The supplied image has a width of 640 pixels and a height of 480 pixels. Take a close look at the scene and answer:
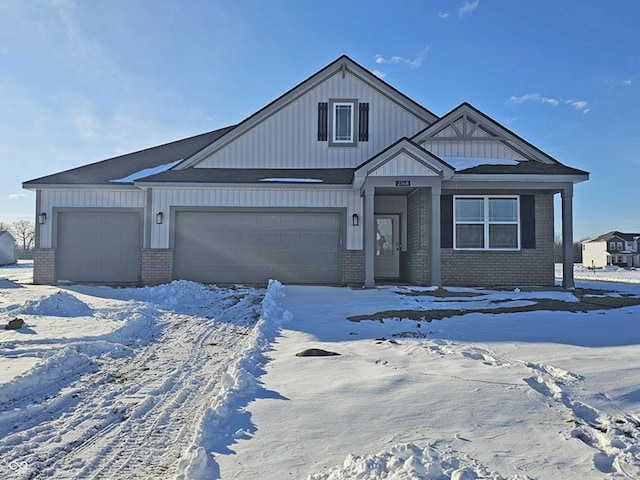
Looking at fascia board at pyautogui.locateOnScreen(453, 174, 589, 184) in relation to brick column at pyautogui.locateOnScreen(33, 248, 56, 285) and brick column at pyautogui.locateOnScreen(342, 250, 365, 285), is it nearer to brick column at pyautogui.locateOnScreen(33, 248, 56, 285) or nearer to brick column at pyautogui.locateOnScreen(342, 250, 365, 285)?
brick column at pyautogui.locateOnScreen(342, 250, 365, 285)

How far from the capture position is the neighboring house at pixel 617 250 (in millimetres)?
51822

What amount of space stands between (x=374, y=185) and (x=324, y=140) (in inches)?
135

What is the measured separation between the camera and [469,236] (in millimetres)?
12023

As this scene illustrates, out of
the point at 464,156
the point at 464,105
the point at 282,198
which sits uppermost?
the point at 464,105

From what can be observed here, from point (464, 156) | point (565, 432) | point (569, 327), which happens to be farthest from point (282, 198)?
point (565, 432)

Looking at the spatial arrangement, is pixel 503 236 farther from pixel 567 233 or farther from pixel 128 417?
pixel 128 417

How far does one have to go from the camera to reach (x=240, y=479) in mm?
2264

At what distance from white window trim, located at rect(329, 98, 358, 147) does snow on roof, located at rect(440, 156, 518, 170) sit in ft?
10.1

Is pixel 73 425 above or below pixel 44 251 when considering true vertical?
below

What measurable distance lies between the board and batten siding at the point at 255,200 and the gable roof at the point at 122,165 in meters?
1.46

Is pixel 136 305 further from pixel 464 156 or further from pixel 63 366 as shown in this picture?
pixel 464 156

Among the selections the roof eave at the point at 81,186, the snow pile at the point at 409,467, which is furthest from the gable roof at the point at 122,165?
the snow pile at the point at 409,467

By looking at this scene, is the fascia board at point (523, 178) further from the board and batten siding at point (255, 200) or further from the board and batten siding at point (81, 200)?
the board and batten siding at point (81, 200)

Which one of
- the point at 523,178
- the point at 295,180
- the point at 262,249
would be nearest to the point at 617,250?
the point at 523,178
